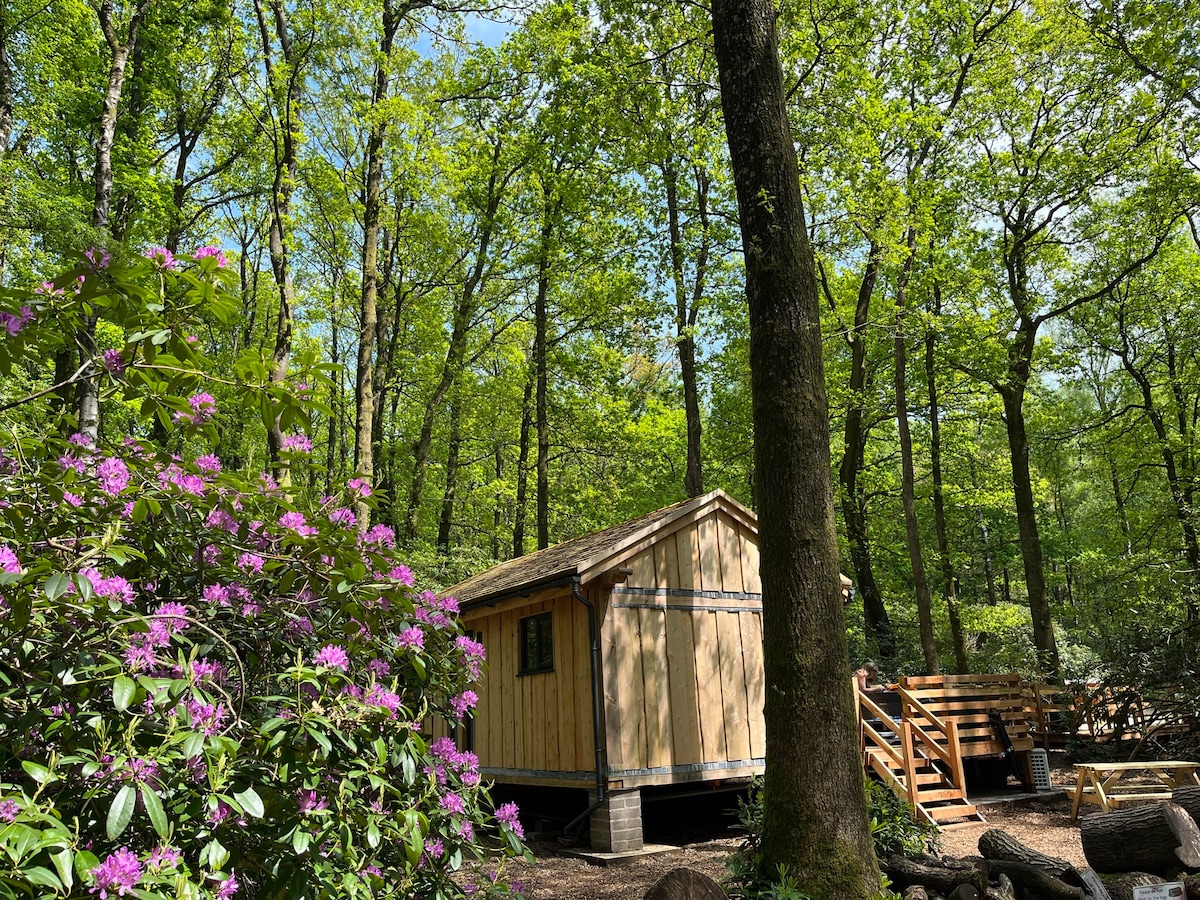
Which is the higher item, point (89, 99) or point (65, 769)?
point (89, 99)

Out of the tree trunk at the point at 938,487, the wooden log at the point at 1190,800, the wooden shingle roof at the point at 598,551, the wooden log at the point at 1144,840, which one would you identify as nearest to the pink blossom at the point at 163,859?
the wooden log at the point at 1144,840

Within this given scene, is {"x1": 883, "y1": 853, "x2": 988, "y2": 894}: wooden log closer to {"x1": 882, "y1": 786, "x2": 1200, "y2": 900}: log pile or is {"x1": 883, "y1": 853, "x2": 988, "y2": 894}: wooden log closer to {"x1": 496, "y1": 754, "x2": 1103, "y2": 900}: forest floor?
{"x1": 882, "y1": 786, "x2": 1200, "y2": 900}: log pile

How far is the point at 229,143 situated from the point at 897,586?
23.7 meters

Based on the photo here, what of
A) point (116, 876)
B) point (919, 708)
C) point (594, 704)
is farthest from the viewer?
point (919, 708)

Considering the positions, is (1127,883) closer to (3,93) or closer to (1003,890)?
(1003,890)

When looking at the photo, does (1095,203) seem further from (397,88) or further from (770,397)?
(770,397)

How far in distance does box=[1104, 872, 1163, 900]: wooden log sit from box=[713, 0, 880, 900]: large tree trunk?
1.96 m

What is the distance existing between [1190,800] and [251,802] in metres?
8.35

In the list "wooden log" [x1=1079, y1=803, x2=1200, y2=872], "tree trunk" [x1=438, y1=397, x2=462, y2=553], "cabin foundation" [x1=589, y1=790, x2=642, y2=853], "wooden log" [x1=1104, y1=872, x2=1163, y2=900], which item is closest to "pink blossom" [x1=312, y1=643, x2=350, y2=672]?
"wooden log" [x1=1104, y1=872, x2=1163, y2=900]

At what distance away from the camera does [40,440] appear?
8.98 ft

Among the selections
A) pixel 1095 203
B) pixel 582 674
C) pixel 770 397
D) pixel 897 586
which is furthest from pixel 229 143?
pixel 897 586

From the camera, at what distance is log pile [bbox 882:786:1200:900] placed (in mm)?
5812

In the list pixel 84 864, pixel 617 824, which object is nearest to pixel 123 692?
pixel 84 864

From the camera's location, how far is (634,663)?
10.4m
